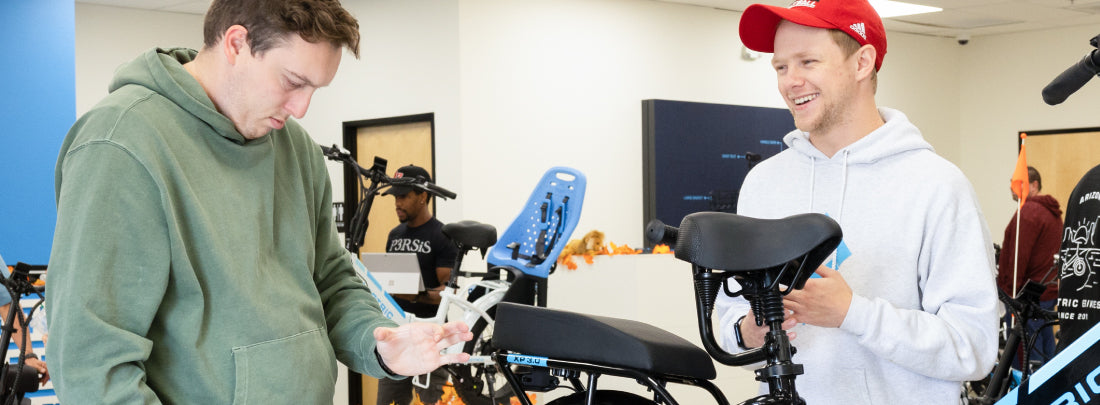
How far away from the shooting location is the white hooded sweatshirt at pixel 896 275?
1618mm

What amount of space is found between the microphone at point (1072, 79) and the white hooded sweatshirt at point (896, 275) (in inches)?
11.8

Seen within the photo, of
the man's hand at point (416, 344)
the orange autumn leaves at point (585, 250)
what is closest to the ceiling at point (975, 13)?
the orange autumn leaves at point (585, 250)

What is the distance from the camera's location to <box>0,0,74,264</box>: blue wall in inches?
207

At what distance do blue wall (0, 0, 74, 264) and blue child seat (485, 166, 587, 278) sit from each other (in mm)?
2416

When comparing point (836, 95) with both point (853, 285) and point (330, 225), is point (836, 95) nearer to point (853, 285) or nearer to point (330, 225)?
point (853, 285)

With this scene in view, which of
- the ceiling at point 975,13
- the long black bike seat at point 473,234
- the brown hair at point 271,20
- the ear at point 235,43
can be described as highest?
the ceiling at point 975,13

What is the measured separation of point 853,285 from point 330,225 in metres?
0.91

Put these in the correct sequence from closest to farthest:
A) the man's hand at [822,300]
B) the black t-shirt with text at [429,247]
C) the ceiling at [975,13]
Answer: the man's hand at [822,300], the black t-shirt with text at [429,247], the ceiling at [975,13]

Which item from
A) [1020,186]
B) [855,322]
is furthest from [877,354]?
[1020,186]

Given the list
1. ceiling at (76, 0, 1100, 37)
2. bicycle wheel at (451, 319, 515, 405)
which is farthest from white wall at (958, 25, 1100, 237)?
bicycle wheel at (451, 319, 515, 405)

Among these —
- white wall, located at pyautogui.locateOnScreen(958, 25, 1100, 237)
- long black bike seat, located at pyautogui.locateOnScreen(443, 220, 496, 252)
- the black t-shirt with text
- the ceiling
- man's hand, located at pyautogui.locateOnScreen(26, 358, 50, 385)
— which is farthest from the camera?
white wall, located at pyautogui.locateOnScreen(958, 25, 1100, 237)

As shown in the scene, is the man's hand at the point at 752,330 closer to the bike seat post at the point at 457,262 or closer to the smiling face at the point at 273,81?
the smiling face at the point at 273,81

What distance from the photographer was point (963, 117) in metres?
10.7

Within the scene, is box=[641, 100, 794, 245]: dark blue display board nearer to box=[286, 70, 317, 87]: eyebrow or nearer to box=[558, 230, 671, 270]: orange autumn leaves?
box=[558, 230, 671, 270]: orange autumn leaves
